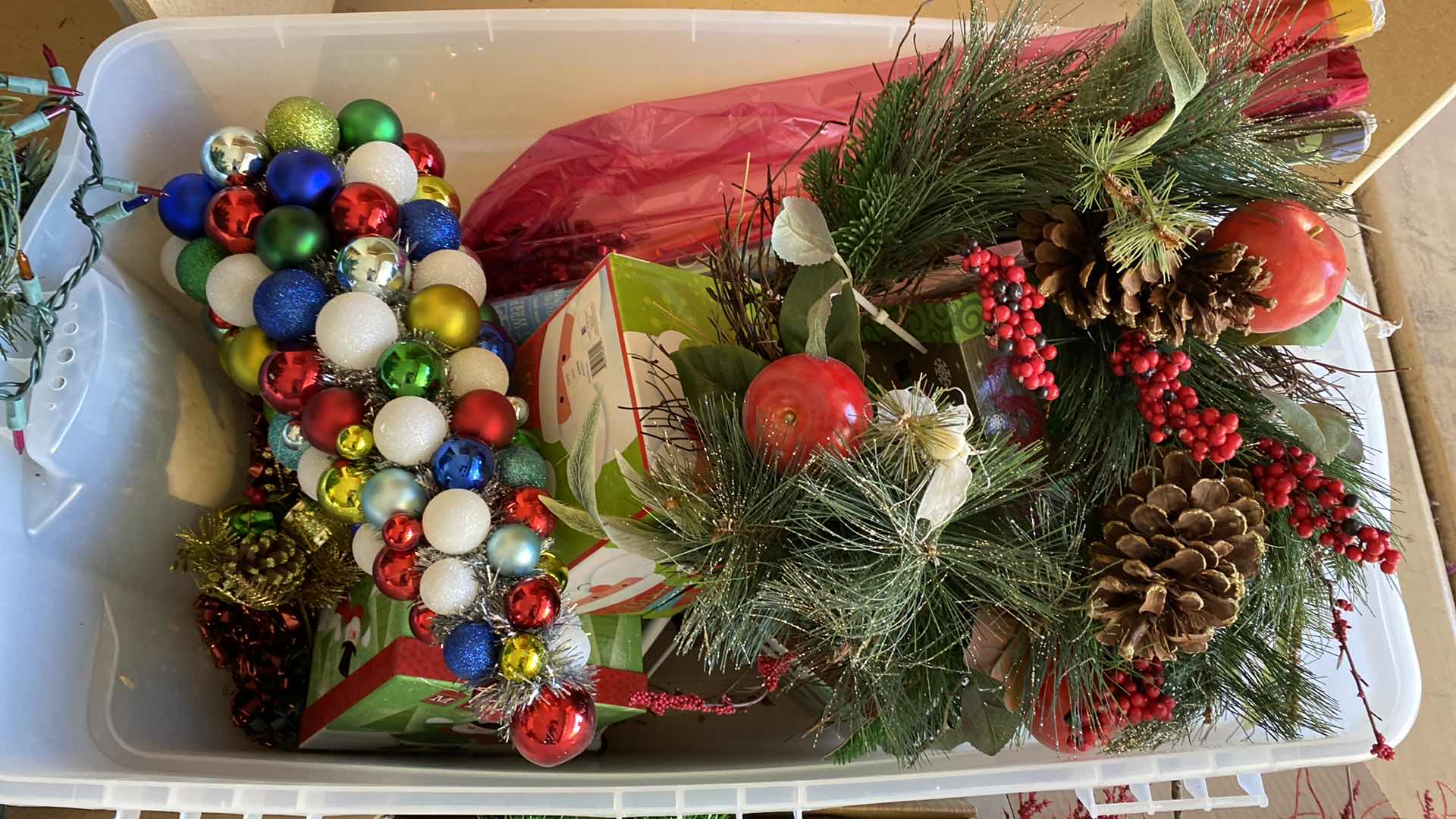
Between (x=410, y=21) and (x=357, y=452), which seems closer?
(x=357, y=452)

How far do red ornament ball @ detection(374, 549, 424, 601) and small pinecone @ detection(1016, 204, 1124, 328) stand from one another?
401 mm

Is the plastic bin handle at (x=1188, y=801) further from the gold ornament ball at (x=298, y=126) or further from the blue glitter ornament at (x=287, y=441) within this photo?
the gold ornament ball at (x=298, y=126)

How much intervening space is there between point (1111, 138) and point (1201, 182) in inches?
3.0

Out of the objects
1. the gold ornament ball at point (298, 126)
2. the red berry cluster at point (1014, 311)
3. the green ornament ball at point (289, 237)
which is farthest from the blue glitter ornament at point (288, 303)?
the red berry cluster at point (1014, 311)

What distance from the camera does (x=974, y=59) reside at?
0.47m

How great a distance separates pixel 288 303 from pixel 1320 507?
63 centimetres

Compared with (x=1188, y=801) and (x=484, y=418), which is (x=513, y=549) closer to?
(x=484, y=418)

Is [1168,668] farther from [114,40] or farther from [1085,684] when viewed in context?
[114,40]

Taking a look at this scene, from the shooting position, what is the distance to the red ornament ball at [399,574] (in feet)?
1.73

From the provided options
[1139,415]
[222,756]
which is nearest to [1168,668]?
[1139,415]

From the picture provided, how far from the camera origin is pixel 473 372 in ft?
1.86

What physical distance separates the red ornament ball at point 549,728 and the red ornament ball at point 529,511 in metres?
0.11

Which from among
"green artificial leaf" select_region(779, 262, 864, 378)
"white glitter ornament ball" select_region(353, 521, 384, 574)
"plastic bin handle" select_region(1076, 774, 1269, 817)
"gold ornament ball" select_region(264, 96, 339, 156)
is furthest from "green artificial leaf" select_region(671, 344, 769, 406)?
"plastic bin handle" select_region(1076, 774, 1269, 817)

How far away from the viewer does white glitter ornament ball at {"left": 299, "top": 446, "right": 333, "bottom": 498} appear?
1.94ft
